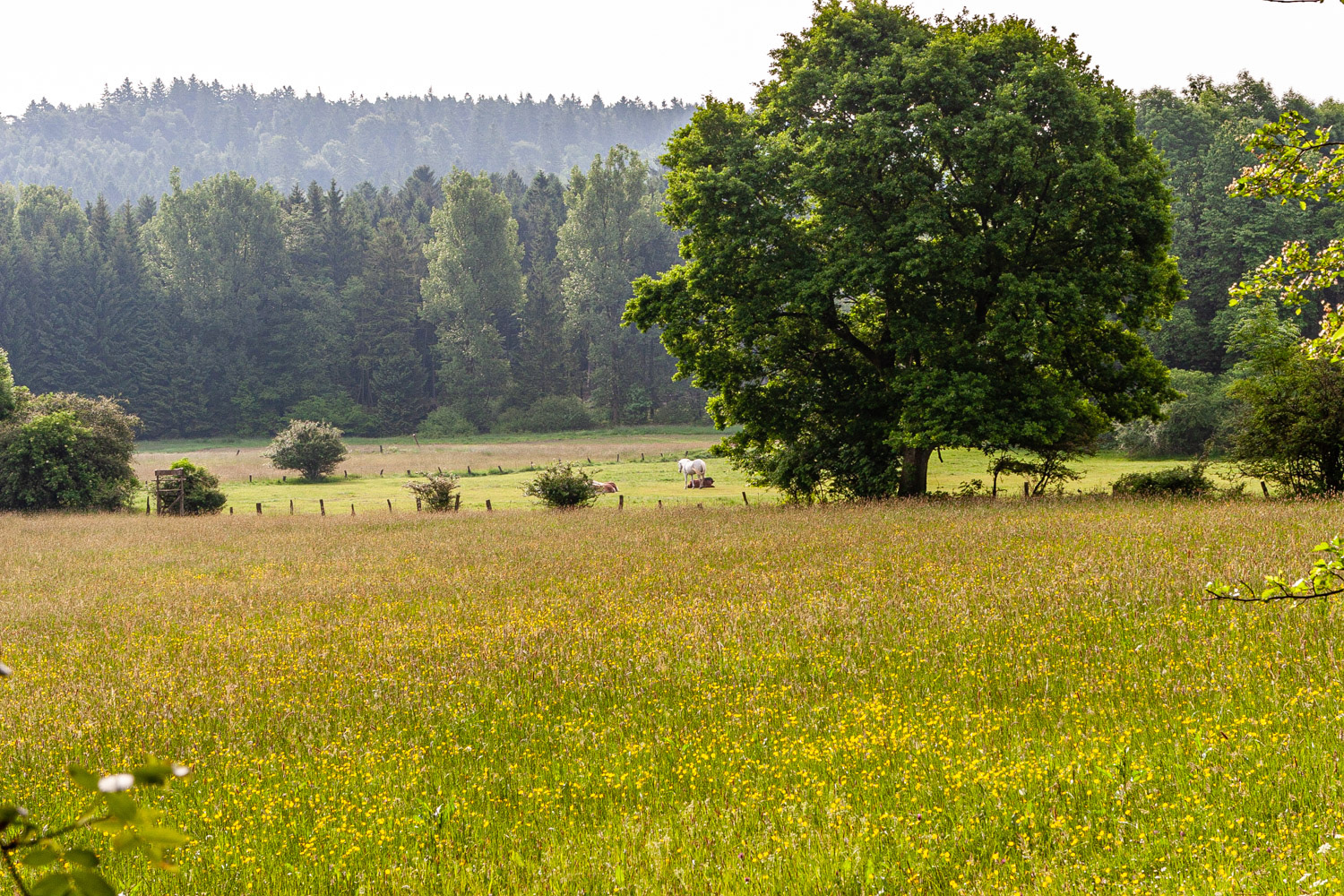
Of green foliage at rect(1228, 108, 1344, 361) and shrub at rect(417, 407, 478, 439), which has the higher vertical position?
green foliage at rect(1228, 108, 1344, 361)

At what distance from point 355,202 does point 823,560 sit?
379ft

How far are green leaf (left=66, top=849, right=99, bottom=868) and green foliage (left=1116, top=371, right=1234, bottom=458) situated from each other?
57467 millimetres

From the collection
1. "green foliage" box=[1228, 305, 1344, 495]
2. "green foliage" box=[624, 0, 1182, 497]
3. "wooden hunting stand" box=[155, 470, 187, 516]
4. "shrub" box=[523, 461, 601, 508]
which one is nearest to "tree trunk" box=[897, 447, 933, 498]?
"green foliage" box=[624, 0, 1182, 497]

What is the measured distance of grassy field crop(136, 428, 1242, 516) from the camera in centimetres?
4188

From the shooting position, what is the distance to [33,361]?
95.8m

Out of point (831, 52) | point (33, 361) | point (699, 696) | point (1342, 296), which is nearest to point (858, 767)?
point (699, 696)

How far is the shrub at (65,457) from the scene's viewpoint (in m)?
38.8

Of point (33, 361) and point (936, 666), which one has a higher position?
point (33, 361)

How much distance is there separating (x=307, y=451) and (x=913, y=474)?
143 ft

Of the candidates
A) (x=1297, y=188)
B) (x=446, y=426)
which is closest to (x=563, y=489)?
(x=1297, y=188)

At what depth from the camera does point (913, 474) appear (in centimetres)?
2891

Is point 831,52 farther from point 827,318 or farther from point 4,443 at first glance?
point 4,443

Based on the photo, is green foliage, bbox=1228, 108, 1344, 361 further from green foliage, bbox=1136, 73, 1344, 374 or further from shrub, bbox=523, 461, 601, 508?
green foliage, bbox=1136, 73, 1344, 374

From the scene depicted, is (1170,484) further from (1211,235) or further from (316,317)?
(316,317)
